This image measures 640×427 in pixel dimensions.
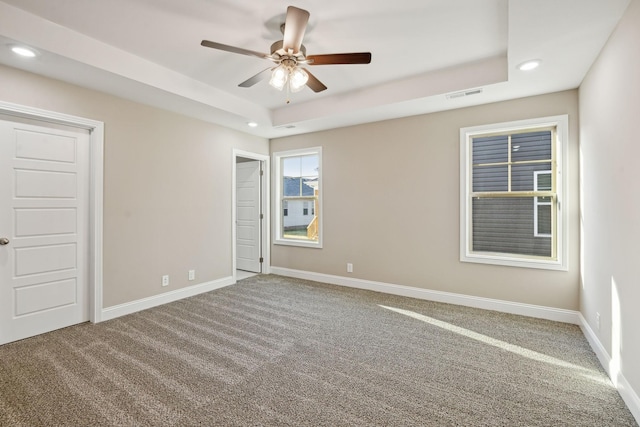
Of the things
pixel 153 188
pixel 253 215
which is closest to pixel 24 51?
pixel 153 188

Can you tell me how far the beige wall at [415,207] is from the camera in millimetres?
3463

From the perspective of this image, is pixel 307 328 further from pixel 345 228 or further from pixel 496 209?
pixel 496 209

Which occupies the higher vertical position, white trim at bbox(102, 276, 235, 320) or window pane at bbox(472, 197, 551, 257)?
window pane at bbox(472, 197, 551, 257)

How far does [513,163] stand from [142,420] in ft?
14.2

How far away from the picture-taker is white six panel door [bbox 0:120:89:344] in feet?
9.36

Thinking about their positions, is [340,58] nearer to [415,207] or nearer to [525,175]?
[415,207]

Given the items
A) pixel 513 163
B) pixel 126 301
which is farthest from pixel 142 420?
pixel 513 163

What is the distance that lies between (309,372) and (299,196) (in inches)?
140

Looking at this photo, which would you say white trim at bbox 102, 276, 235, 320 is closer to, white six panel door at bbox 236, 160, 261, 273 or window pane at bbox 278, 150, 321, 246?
white six panel door at bbox 236, 160, 261, 273

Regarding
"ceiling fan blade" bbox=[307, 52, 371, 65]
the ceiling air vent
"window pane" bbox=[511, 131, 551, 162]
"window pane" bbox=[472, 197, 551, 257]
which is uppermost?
the ceiling air vent

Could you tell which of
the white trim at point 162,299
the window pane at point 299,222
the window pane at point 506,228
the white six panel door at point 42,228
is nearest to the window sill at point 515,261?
the window pane at point 506,228

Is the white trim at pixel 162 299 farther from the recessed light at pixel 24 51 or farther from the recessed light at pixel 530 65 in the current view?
the recessed light at pixel 530 65

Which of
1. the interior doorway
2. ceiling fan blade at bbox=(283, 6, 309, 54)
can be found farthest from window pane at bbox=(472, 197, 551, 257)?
the interior doorway

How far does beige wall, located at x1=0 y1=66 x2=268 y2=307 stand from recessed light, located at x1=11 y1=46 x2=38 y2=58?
1.31 ft
